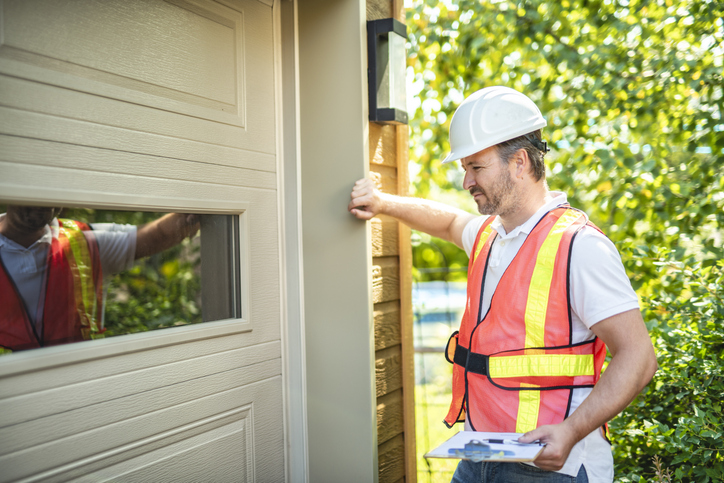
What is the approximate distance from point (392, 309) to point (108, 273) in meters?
1.22

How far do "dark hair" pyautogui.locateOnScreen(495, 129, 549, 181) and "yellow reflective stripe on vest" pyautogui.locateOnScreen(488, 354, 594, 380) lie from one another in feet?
2.03

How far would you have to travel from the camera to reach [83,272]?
147 centimetres

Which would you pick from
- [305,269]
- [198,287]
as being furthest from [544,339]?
[198,287]

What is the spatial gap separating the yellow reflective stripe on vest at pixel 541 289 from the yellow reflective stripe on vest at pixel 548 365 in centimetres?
5

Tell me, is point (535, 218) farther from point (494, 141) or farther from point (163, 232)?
point (163, 232)

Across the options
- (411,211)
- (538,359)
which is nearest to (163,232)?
(411,211)

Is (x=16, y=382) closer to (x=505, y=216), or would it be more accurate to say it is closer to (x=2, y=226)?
(x=2, y=226)

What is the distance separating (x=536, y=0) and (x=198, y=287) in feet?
10.7

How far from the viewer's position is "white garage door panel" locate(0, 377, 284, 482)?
131 centimetres

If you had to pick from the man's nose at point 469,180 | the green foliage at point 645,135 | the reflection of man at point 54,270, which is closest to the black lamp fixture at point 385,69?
the man's nose at point 469,180

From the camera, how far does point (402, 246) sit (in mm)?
2465

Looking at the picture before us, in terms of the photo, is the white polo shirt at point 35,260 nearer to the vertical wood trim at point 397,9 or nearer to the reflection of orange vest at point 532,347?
the reflection of orange vest at point 532,347

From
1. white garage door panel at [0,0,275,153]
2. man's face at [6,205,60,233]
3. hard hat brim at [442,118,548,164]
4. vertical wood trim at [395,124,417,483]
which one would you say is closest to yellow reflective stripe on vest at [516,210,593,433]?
hard hat brim at [442,118,548,164]

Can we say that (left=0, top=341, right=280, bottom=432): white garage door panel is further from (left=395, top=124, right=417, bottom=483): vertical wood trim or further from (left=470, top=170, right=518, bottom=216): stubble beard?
(left=470, top=170, right=518, bottom=216): stubble beard
